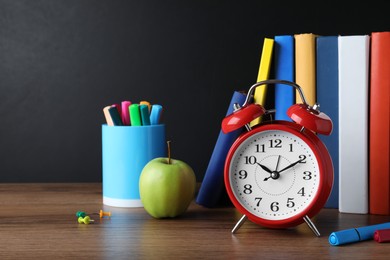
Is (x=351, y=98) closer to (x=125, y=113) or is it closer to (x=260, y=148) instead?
(x=260, y=148)

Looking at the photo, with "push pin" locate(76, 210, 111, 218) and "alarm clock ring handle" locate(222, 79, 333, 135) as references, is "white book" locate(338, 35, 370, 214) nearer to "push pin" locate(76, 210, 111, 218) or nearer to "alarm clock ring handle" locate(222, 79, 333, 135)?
"alarm clock ring handle" locate(222, 79, 333, 135)

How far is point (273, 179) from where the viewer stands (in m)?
1.19

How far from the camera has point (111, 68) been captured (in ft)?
5.52

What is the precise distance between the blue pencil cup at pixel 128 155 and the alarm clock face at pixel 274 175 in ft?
0.83

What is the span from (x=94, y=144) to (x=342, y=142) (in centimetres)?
68

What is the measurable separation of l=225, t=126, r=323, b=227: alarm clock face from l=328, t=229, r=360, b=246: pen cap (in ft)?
0.25

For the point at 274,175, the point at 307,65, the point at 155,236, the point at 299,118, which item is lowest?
the point at 155,236

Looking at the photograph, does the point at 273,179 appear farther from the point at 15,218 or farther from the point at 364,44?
the point at 15,218

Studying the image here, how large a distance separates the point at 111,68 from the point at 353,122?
0.66 meters

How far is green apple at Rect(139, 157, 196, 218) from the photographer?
1266mm

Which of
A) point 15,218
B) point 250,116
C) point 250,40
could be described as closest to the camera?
point 250,116

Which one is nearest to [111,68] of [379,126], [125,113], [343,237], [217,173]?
[125,113]

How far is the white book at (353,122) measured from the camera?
130 cm

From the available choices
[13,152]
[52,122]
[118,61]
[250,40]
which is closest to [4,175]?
[13,152]
